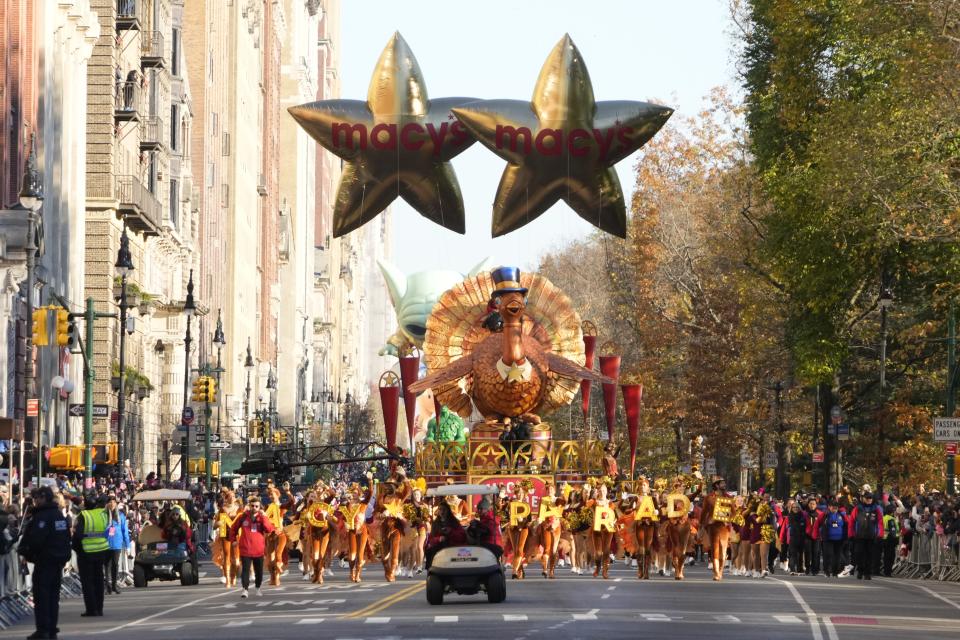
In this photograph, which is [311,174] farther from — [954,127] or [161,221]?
[954,127]

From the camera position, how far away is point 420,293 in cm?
9412

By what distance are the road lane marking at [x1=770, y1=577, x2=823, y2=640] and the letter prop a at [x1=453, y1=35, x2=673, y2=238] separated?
31.5 ft

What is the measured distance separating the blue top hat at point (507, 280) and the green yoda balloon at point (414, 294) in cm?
3811

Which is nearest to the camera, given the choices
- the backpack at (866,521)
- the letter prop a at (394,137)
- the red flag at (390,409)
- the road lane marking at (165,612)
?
the road lane marking at (165,612)

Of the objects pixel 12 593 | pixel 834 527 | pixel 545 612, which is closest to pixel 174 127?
pixel 834 527

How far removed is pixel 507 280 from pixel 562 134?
407 cm

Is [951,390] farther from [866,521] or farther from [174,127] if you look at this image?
[174,127]

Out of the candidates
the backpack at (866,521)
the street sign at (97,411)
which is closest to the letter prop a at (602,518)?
the backpack at (866,521)

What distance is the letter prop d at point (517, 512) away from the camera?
35.9 metres

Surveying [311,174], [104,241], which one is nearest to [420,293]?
[104,241]

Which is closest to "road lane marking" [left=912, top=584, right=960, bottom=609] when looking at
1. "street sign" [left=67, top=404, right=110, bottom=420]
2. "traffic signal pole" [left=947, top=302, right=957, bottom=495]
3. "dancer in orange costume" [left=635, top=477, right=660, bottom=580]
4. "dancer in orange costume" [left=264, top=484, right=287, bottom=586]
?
"dancer in orange costume" [left=635, top=477, right=660, bottom=580]

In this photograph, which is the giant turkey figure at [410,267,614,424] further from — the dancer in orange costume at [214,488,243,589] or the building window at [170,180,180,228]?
the building window at [170,180,180,228]

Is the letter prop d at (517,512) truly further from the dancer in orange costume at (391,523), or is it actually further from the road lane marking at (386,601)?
the road lane marking at (386,601)

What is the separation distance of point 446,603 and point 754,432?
120 feet
